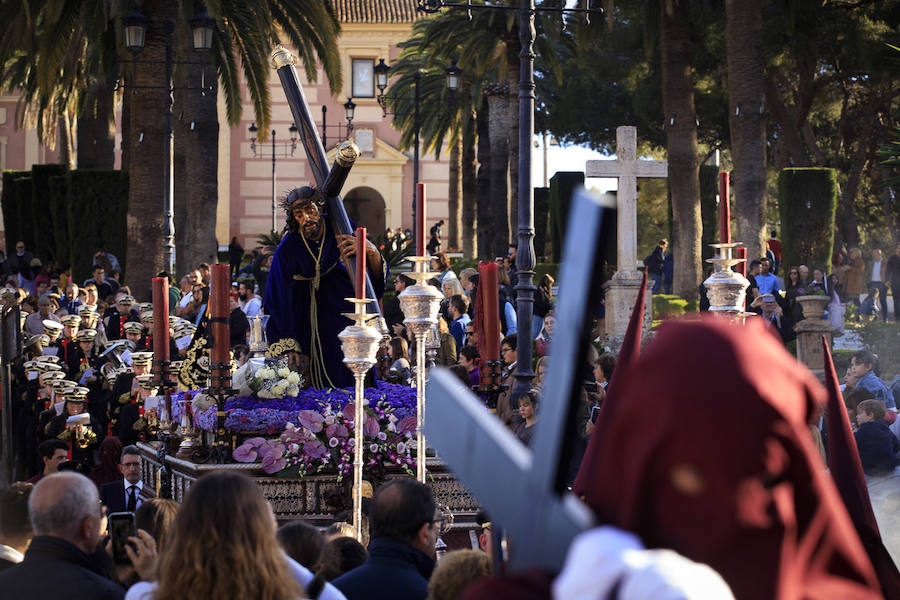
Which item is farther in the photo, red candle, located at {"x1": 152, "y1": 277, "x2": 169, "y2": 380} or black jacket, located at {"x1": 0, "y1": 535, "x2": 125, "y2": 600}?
red candle, located at {"x1": 152, "y1": 277, "x2": 169, "y2": 380}

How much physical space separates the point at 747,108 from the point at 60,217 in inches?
567

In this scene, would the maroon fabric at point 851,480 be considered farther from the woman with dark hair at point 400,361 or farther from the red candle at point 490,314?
the woman with dark hair at point 400,361

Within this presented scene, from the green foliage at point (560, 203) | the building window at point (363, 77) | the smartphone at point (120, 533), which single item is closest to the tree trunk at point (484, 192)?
the green foliage at point (560, 203)

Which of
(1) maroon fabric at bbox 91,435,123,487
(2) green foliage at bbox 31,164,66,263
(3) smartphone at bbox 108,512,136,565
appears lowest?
(1) maroon fabric at bbox 91,435,123,487

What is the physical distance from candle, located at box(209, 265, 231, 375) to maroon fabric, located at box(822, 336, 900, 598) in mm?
4283

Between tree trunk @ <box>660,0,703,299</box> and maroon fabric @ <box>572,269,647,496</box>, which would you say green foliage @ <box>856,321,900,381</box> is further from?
maroon fabric @ <box>572,269,647,496</box>

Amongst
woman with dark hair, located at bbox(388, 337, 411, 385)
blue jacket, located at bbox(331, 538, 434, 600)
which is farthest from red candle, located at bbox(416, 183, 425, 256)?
woman with dark hair, located at bbox(388, 337, 411, 385)

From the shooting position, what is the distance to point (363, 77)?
5144 centimetres

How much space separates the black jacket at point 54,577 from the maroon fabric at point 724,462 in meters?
2.00

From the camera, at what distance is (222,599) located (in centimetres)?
257

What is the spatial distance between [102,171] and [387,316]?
11323mm

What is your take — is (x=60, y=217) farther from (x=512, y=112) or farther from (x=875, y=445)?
(x=875, y=445)

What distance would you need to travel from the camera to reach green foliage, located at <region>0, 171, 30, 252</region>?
1172 inches

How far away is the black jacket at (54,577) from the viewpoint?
3109mm
